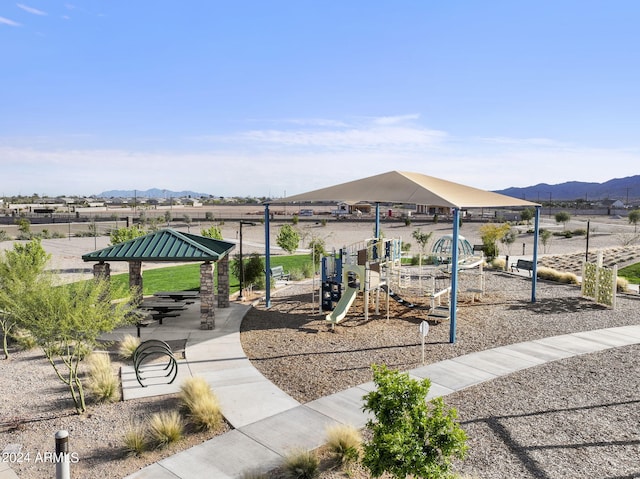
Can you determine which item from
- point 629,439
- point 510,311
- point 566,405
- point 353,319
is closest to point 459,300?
point 510,311

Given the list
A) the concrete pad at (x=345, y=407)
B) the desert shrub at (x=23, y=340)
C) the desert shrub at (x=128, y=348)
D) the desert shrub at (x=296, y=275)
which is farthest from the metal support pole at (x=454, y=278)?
the desert shrub at (x=296, y=275)

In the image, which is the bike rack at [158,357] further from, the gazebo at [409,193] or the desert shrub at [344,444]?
the gazebo at [409,193]

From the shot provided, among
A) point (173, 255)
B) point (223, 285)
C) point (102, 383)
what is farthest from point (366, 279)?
point (102, 383)

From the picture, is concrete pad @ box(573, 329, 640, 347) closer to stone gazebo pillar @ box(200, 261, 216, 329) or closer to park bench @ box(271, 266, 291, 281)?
stone gazebo pillar @ box(200, 261, 216, 329)

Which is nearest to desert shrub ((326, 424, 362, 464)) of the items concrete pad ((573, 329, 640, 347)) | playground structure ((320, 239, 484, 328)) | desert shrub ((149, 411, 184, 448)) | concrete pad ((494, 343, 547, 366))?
desert shrub ((149, 411, 184, 448))

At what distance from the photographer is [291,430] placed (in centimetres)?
848

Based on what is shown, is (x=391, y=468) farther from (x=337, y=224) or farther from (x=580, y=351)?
(x=337, y=224)

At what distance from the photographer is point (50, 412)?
9.41 metres

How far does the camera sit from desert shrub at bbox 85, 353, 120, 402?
9891 millimetres

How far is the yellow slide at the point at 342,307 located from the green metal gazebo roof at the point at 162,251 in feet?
13.0

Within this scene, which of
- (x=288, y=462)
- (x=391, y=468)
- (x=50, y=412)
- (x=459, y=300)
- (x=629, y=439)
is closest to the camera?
(x=391, y=468)

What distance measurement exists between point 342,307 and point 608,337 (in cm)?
786

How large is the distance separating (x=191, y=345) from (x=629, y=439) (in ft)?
33.9

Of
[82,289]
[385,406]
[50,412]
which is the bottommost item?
[50,412]
